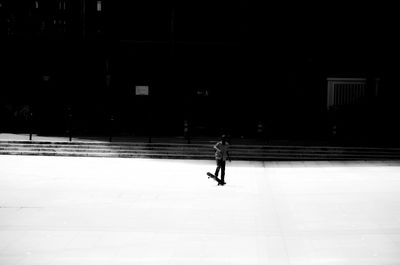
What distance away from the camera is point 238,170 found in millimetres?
17484

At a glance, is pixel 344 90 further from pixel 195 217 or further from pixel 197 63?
pixel 195 217

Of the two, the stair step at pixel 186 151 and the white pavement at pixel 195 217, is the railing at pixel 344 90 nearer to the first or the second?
the stair step at pixel 186 151

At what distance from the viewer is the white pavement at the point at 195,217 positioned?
7309mm

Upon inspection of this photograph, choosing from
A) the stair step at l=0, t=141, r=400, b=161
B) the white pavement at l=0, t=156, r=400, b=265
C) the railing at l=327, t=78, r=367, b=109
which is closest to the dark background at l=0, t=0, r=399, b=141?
the railing at l=327, t=78, r=367, b=109

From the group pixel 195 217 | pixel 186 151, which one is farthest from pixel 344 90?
pixel 195 217

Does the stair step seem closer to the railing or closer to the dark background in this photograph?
the dark background

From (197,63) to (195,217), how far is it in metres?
20.1

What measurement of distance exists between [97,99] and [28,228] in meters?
21.3

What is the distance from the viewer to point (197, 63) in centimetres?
2920

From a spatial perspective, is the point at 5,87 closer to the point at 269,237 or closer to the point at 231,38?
the point at 231,38

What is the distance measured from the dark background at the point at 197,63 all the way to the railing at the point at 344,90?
46 cm

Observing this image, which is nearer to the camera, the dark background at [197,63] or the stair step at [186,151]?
the stair step at [186,151]

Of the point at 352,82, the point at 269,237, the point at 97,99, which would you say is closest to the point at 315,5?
the point at 352,82

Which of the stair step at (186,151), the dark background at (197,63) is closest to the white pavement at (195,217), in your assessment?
the stair step at (186,151)
